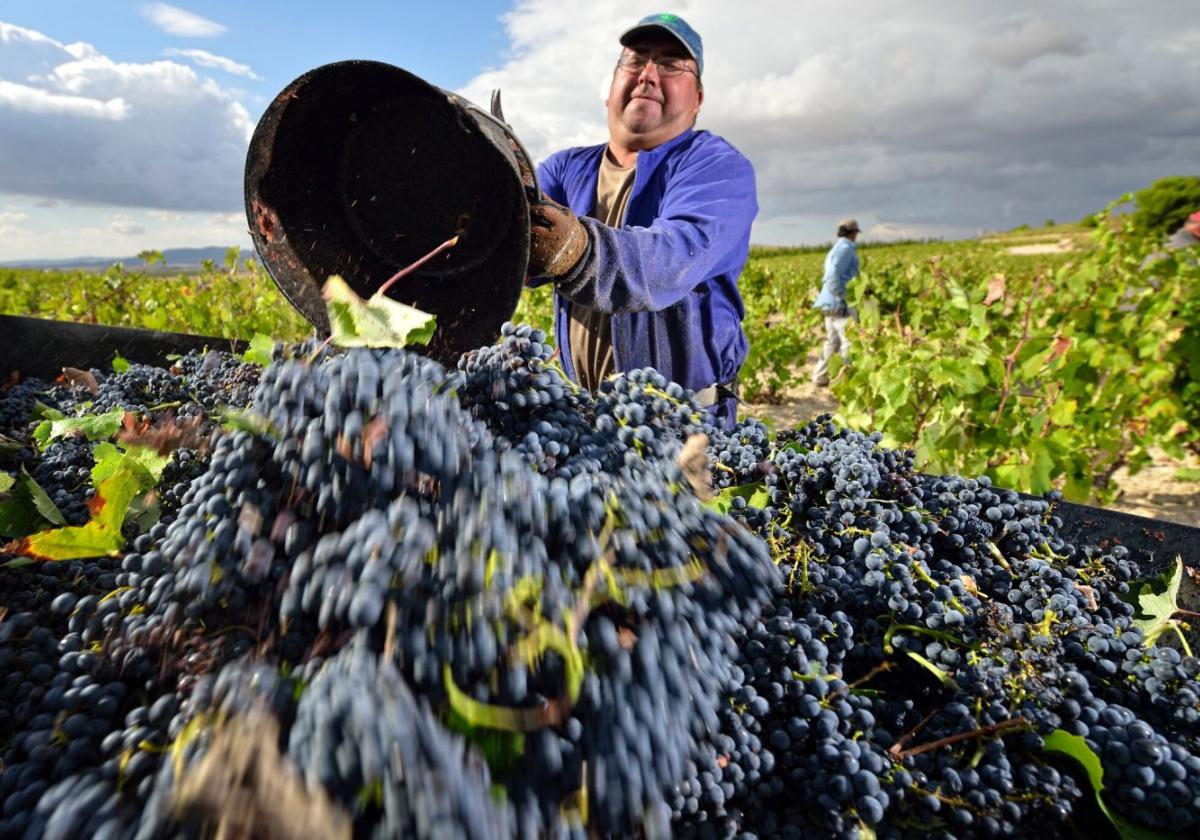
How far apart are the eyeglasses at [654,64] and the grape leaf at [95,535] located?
199cm

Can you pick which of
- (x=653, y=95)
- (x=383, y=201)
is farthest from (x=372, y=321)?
(x=653, y=95)

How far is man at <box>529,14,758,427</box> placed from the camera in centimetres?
173

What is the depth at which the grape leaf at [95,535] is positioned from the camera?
0.81 metres

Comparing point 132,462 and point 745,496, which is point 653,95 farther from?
point 132,462

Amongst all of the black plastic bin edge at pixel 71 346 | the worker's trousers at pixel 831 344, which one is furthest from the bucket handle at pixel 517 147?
the worker's trousers at pixel 831 344

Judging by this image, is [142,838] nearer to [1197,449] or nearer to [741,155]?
[741,155]

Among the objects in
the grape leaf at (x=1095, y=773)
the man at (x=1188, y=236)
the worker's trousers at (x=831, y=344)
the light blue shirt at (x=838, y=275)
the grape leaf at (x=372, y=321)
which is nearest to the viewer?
the grape leaf at (x=1095, y=773)

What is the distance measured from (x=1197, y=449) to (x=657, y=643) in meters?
5.95

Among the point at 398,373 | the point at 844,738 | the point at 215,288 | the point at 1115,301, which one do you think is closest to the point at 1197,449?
the point at 1115,301

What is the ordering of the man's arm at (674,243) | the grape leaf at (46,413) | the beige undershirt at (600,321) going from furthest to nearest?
the beige undershirt at (600,321), the man's arm at (674,243), the grape leaf at (46,413)

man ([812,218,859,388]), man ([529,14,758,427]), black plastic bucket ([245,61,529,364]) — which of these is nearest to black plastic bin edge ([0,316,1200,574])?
black plastic bucket ([245,61,529,364])

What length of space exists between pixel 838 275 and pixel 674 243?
8114mm

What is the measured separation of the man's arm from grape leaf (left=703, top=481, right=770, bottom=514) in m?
0.63

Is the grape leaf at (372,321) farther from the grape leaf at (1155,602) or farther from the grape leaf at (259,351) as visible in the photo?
the grape leaf at (1155,602)
